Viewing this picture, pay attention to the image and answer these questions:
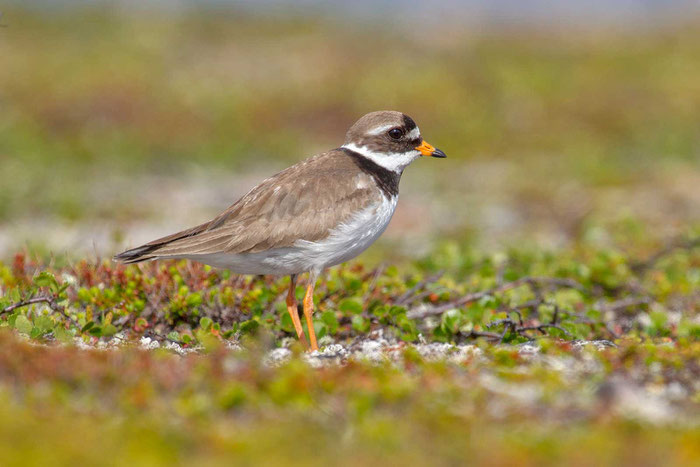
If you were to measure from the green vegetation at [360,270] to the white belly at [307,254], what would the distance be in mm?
478

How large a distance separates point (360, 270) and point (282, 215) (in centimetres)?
173

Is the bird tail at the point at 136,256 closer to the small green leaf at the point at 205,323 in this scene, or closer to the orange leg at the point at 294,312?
the small green leaf at the point at 205,323

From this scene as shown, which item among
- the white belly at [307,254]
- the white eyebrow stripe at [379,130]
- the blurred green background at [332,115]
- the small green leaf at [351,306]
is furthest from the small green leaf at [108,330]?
the blurred green background at [332,115]

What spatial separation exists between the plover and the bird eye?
0.69 m

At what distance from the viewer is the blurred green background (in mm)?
16984

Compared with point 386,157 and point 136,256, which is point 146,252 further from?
point 386,157

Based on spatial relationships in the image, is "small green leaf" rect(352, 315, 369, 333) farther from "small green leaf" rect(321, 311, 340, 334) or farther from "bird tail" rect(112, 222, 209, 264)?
"bird tail" rect(112, 222, 209, 264)

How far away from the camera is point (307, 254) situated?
7.58 m

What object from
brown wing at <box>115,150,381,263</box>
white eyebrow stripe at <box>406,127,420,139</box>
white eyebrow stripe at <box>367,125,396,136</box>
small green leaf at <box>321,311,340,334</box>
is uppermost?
white eyebrow stripe at <box>367,125,396,136</box>

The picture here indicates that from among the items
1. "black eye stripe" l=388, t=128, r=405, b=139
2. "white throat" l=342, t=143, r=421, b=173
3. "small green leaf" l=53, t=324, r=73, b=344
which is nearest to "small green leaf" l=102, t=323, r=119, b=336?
"small green leaf" l=53, t=324, r=73, b=344

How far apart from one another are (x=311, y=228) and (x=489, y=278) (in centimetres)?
282

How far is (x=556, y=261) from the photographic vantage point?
1068 cm

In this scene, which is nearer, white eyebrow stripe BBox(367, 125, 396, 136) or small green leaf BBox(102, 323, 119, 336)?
small green leaf BBox(102, 323, 119, 336)

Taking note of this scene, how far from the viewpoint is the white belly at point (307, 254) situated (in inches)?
296
